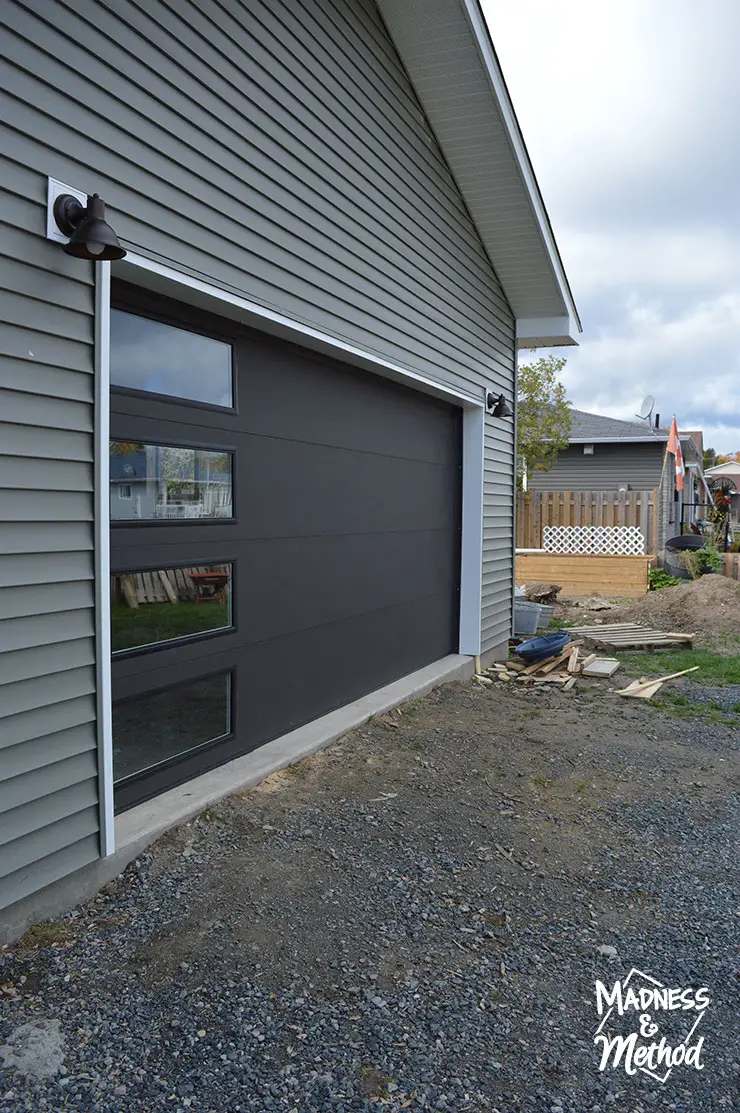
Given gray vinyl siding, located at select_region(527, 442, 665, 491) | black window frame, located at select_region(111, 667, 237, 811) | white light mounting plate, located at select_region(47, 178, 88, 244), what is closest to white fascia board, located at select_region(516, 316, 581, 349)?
black window frame, located at select_region(111, 667, 237, 811)

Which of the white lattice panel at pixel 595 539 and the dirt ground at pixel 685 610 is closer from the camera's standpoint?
the dirt ground at pixel 685 610

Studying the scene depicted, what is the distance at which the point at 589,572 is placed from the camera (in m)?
15.6

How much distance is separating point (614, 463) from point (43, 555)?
20409 millimetres

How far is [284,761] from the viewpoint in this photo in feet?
15.3

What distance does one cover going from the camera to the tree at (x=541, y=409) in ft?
63.8

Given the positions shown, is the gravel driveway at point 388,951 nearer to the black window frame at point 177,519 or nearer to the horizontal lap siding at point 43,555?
the horizontal lap siding at point 43,555

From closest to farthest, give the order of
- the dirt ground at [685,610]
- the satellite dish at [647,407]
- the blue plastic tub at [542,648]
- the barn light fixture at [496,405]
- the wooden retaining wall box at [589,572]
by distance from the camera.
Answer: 1. the barn light fixture at [496,405]
2. the blue plastic tub at [542,648]
3. the dirt ground at [685,610]
4. the wooden retaining wall box at [589,572]
5. the satellite dish at [647,407]

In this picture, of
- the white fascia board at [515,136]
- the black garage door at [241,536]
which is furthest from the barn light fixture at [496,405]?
the black garage door at [241,536]

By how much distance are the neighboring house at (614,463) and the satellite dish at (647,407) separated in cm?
30

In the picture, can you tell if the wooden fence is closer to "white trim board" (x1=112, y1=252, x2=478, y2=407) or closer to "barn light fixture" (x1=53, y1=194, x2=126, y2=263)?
"white trim board" (x1=112, y1=252, x2=478, y2=407)

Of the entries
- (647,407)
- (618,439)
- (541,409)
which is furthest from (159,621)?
(647,407)

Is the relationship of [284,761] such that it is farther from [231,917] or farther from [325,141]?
[325,141]

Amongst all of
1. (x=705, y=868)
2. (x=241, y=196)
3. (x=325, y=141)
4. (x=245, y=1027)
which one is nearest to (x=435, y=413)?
(x=325, y=141)

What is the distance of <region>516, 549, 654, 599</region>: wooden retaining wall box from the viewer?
15.2 m
